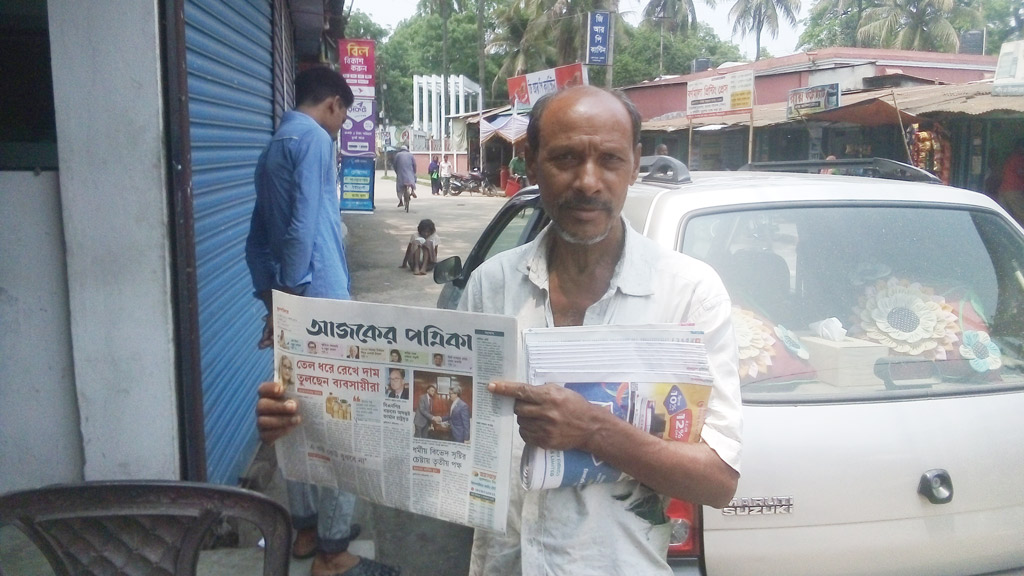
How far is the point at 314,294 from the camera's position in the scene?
3094mm

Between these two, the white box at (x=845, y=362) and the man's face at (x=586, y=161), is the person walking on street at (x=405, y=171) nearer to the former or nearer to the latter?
the white box at (x=845, y=362)

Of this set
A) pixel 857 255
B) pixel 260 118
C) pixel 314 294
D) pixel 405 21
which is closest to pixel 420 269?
pixel 260 118

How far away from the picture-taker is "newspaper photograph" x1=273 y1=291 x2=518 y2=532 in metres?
1.34

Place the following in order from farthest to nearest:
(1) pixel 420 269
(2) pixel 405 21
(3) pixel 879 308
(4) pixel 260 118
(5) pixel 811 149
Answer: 1. (2) pixel 405 21
2. (5) pixel 811 149
3. (1) pixel 420 269
4. (4) pixel 260 118
5. (3) pixel 879 308

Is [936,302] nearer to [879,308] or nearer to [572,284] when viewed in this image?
[879,308]

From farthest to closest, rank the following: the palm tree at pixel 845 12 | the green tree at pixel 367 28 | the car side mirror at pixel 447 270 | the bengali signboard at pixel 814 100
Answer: the green tree at pixel 367 28 → the palm tree at pixel 845 12 → the bengali signboard at pixel 814 100 → the car side mirror at pixel 447 270

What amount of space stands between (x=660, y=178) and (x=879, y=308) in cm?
85

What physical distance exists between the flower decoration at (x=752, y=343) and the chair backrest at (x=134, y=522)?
1.27m

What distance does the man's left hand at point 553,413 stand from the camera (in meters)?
1.28

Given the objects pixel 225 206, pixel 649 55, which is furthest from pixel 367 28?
pixel 225 206

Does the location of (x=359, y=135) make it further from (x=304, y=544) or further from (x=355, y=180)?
(x=304, y=544)

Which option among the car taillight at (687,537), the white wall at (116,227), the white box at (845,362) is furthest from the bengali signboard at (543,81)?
the car taillight at (687,537)

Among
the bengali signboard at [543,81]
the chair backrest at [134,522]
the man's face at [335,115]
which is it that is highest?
the bengali signboard at [543,81]

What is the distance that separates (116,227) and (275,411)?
167cm
